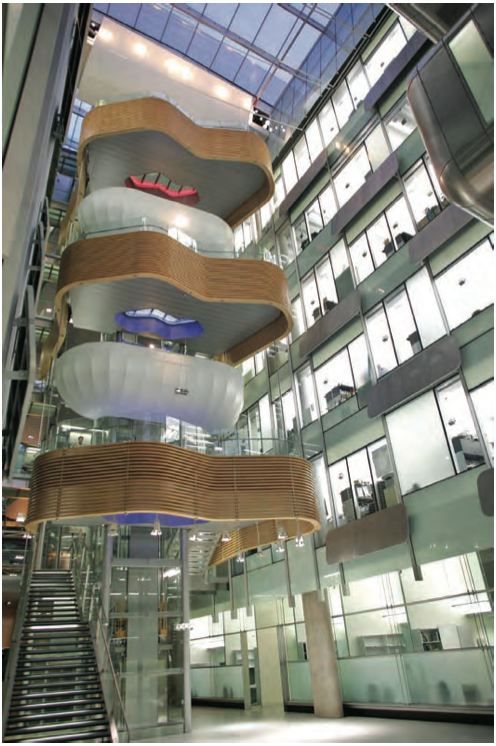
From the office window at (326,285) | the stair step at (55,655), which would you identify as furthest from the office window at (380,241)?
the stair step at (55,655)

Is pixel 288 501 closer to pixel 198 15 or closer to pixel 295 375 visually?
pixel 295 375

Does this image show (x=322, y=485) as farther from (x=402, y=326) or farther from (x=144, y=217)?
(x=144, y=217)

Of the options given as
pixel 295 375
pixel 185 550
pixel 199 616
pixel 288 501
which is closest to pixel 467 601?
pixel 288 501

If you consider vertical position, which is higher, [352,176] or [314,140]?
[314,140]

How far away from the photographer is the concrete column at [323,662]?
51.9 ft

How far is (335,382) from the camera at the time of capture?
18297 mm

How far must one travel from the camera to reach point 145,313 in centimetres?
1719

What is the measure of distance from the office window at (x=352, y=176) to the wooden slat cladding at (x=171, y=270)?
17.2ft

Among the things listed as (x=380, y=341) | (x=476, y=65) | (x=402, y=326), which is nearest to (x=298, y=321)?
(x=380, y=341)

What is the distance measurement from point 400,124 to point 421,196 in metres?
3.25

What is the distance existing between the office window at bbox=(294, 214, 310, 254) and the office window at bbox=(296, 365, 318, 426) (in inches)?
204

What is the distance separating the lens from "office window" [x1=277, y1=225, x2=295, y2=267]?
74.1ft

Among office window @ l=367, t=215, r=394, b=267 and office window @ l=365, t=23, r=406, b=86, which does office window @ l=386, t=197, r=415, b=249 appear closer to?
office window @ l=367, t=215, r=394, b=267

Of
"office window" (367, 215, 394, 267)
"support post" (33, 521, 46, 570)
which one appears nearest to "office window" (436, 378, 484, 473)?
"office window" (367, 215, 394, 267)
